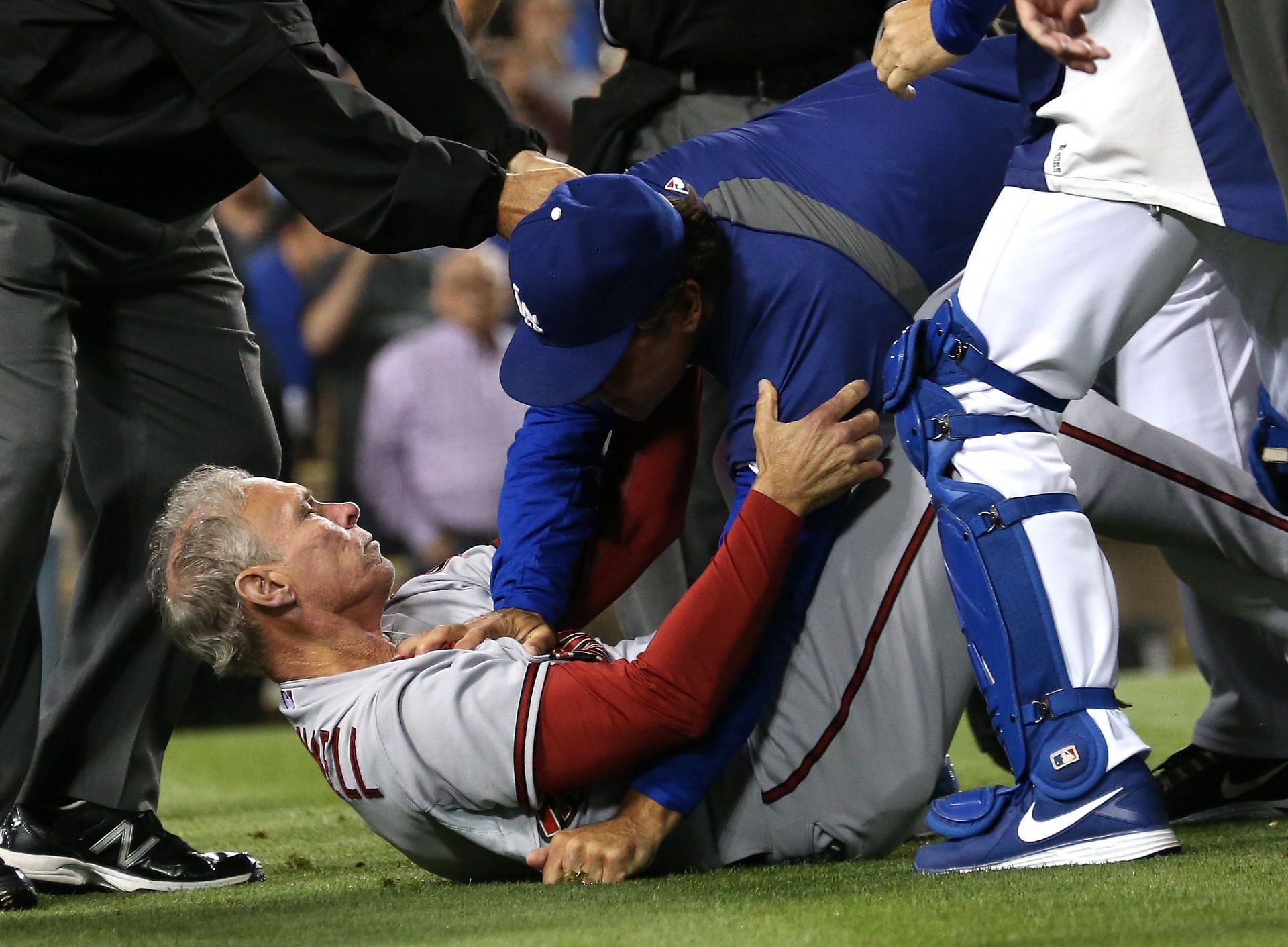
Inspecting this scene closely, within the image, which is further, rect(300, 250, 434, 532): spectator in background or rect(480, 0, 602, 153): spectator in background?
rect(480, 0, 602, 153): spectator in background

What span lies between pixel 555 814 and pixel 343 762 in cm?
30

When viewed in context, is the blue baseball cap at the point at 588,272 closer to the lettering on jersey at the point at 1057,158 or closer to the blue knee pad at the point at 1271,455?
the lettering on jersey at the point at 1057,158

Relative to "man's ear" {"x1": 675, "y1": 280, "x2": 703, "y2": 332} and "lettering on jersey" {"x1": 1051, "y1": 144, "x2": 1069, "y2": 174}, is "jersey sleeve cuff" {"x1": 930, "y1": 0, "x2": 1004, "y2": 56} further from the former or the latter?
"man's ear" {"x1": 675, "y1": 280, "x2": 703, "y2": 332}

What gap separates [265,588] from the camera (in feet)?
7.68

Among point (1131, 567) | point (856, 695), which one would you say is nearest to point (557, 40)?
point (1131, 567)

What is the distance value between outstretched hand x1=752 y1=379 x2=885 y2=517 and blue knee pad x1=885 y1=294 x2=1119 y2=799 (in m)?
0.14

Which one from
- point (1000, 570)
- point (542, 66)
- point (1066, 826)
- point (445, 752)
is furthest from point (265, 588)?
point (542, 66)

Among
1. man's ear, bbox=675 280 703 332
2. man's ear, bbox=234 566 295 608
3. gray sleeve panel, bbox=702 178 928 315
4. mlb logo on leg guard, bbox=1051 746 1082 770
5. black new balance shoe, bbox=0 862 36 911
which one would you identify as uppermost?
gray sleeve panel, bbox=702 178 928 315

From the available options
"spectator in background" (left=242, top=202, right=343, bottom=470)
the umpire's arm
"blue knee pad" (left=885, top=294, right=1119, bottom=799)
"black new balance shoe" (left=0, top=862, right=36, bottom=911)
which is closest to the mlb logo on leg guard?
"blue knee pad" (left=885, top=294, right=1119, bottom=799)

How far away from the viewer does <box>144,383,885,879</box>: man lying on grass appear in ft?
6.81

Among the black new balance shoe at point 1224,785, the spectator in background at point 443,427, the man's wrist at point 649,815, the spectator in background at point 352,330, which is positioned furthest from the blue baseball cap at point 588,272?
the spectator in background at point 352,330

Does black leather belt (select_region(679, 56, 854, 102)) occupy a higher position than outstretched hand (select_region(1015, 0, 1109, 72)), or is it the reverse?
outstretched hand (select_region(1015, 0, 1109, 72))

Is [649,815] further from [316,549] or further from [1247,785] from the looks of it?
[1247,785]

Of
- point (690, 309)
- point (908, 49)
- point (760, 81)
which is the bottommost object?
point (690, 309)
